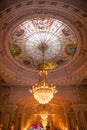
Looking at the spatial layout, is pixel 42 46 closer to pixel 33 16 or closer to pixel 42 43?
pixel 42 43

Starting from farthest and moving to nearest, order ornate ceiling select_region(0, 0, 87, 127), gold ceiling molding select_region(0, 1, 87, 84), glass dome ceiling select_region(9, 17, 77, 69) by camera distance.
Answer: glass dome ceiling select_region(9, 17, 77, 69), ornate ceiling select_region(0, 0, 87, 127), gold ceiling molding select_region(0, 1, 87, 84)

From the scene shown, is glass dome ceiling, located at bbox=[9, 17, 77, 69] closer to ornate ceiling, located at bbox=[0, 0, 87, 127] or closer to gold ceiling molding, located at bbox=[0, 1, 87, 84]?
ornate ceiling, located at bbox=[0, 0, 87, 127]

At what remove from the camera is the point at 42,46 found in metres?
12.9

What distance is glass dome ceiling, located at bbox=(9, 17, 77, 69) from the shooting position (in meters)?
11.6

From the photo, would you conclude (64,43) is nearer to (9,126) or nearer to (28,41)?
(28,41)

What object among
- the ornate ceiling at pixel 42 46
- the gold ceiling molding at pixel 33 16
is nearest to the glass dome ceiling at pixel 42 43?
the ornate ceiling at pixel 42 46

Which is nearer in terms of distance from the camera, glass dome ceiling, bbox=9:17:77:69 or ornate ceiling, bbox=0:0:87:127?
ornate ceiling, bbox=0:0:87:127

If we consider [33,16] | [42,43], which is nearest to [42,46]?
[42,43]

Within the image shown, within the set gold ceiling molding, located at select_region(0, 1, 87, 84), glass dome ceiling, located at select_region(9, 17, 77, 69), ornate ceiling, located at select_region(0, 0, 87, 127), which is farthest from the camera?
glass dome ceiling, located at select_region(9, 17, 77, 69)

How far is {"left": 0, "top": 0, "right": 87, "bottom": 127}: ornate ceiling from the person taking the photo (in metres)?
10.0

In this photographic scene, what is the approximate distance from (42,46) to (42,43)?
0.21 meters

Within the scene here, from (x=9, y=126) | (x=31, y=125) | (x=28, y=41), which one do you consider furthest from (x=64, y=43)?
(x=31, y=125)

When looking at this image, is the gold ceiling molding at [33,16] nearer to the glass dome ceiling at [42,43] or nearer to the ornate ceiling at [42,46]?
the ornate ceiling at [42,46]

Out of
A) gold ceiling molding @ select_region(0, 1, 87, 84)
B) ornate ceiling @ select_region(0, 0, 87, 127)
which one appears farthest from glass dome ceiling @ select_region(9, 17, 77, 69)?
gold ceiling molding @ select_region(0, 1, 87, 84)
